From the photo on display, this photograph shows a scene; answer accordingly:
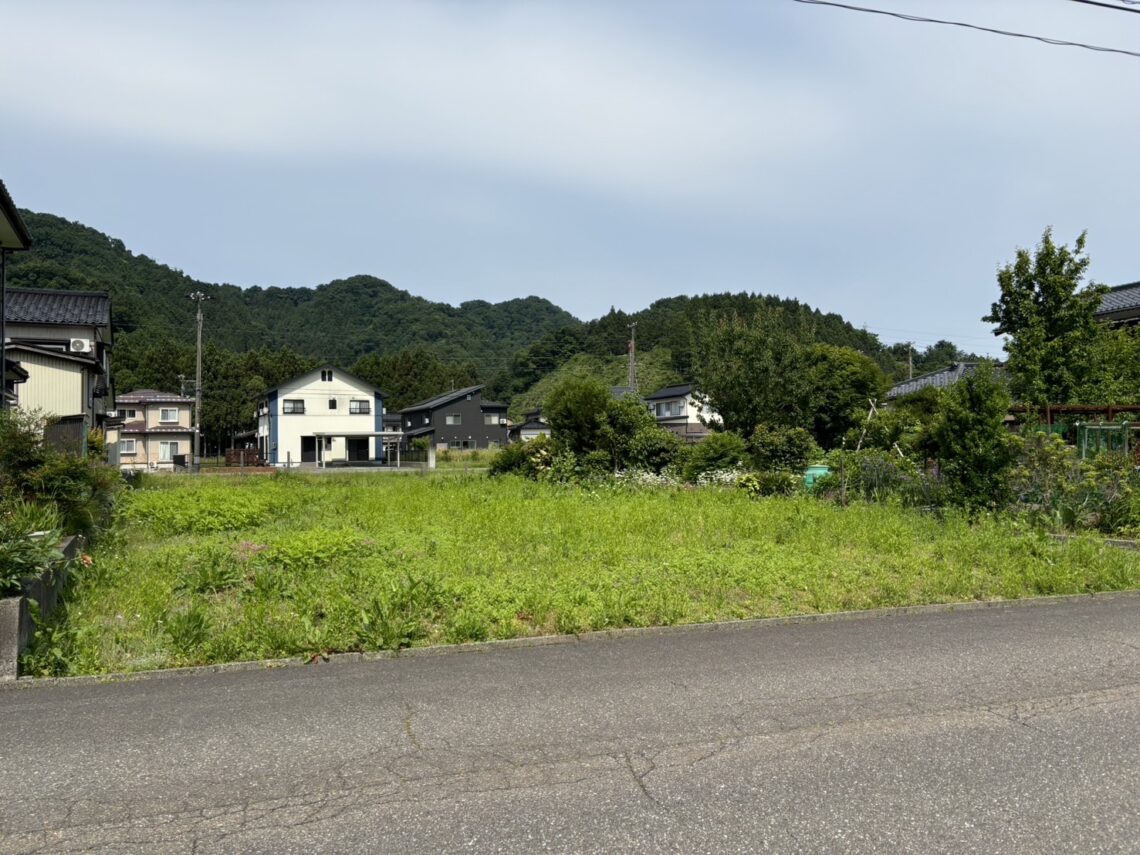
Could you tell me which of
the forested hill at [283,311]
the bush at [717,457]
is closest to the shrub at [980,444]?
the bush at [717,457]

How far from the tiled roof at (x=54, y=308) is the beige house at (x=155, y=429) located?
22259 mm

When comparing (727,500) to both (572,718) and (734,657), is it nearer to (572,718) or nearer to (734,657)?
(734,657)

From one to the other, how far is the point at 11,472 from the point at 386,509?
5336mm

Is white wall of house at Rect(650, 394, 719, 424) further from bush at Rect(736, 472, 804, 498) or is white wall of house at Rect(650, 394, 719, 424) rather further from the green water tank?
bush at Rect(736, 472, 804, 498)

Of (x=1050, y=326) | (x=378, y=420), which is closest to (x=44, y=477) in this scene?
(x=1050, y=326)

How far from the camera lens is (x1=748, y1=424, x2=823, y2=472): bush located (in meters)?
18.3

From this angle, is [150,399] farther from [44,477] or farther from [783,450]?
[44,477]

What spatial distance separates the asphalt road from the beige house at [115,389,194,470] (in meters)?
48.5

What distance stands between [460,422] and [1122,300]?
140 feet

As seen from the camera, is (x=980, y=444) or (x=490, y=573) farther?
(x=980, y=444)

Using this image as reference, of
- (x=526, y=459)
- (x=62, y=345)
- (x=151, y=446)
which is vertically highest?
(x=62, y=345)

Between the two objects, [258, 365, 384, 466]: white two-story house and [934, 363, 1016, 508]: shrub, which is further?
[258, 365, 384, 466]: white two-story house

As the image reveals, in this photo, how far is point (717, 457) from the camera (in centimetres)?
1811

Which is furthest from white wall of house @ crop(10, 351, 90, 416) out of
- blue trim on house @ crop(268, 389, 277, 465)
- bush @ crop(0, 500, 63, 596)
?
blue trim on house @ crop(268, 389, 277, 465)
